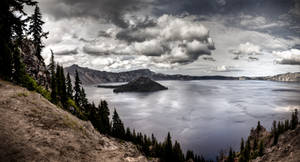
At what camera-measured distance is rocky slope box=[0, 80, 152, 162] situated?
45.0ft

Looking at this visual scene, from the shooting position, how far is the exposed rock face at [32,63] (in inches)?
1737

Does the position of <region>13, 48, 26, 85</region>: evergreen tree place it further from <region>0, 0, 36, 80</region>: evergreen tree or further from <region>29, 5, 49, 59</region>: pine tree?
<region>29, 5, 49, 59</region>: pine tree

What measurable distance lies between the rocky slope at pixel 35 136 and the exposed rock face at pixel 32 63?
2277cm

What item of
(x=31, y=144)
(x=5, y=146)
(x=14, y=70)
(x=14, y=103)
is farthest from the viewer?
(x=14, y=70)

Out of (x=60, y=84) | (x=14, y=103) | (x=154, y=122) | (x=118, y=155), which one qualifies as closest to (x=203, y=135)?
(x=154, y=122)

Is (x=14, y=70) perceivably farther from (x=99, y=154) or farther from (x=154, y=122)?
(x=154, y=122)

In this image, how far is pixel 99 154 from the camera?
68.1 ft

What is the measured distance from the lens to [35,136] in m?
16.4

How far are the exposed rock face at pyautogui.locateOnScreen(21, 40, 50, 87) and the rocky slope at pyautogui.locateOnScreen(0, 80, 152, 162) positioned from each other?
74.7 ft

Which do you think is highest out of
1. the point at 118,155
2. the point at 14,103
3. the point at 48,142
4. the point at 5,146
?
the point at 14,103

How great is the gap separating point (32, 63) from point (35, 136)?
128 ft

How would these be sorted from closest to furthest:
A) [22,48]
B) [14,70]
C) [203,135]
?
[14,70], [22,48], [203,135]

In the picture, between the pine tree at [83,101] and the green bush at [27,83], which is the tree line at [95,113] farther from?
the green bush at [27,83]

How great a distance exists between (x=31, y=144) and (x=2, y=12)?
20637 millimetres
